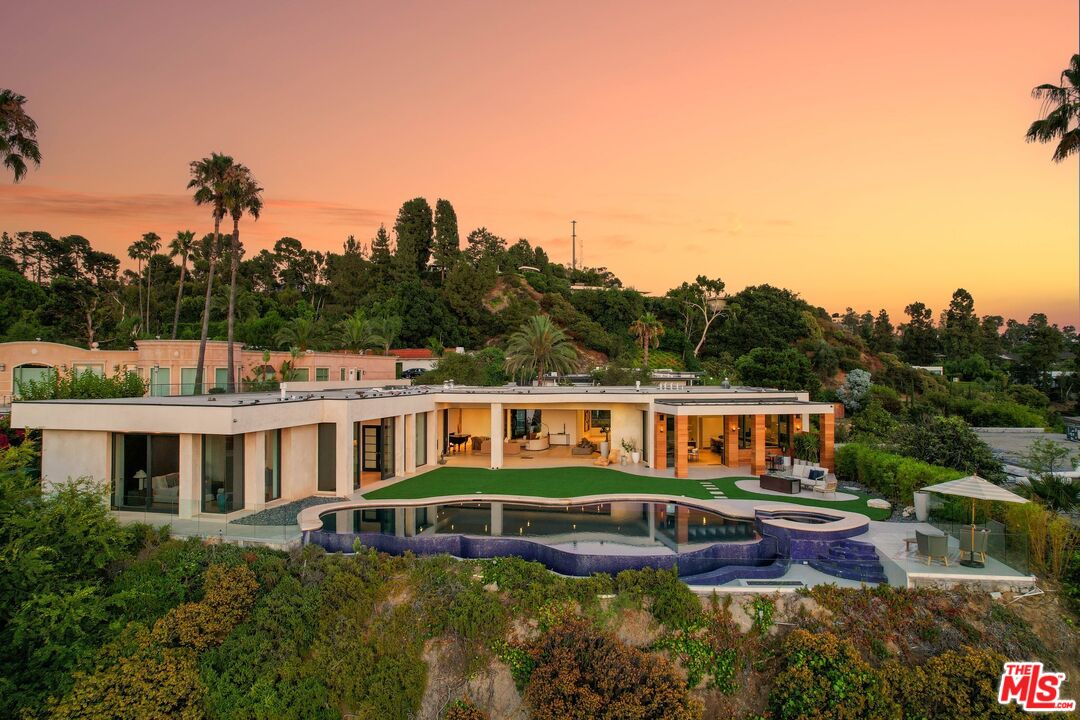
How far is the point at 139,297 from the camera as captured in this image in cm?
5666

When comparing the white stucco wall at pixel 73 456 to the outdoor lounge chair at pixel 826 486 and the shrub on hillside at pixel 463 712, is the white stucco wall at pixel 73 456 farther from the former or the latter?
the outdoor lounge chair at pixel 826 486

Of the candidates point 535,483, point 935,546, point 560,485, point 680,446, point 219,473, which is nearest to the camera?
point 935,546

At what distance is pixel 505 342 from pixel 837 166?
136ft

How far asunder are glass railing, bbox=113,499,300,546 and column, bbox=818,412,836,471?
18.2 m

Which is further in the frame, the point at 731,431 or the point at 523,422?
the point at 523,422

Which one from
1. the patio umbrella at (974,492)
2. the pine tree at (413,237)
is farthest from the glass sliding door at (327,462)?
the pine tree at (413,237)

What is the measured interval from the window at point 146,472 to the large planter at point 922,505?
20024mm

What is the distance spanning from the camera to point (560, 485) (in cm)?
1895

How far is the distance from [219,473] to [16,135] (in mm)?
15466

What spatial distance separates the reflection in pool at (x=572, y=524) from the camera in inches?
524

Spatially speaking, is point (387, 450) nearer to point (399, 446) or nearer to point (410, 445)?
point (399, 446)

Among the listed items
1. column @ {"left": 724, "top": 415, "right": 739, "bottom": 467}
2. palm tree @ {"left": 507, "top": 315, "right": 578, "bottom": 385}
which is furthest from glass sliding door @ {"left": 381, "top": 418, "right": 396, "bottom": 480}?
palm tree @ {"left": 507, "top": 315, "right": 578, "bottom": 385}

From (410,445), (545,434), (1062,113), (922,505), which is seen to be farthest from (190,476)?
(1062,113)

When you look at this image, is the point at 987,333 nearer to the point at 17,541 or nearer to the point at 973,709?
the point at 973,709
